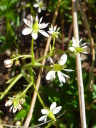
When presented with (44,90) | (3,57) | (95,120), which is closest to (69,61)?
(44,90)

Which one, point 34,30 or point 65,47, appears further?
point 65,47

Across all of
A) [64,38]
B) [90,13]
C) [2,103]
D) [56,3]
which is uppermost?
[56,3]

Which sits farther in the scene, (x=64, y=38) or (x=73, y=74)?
(x=64, y=38)

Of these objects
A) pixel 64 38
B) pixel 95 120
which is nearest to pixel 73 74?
pixel 95 120

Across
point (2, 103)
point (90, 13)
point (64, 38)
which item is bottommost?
point (2, 103)

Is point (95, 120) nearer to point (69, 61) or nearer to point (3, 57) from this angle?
point (69, 61)

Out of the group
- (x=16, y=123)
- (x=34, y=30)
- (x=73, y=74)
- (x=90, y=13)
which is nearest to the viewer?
(x=34, y=30)

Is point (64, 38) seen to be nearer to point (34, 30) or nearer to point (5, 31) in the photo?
point (5, 31)

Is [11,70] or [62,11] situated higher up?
[62,11]

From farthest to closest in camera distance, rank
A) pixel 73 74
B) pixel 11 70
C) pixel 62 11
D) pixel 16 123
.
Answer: pixel 62 11 → pixel 11 70 → pixel 16 123 → pixel 73 74
